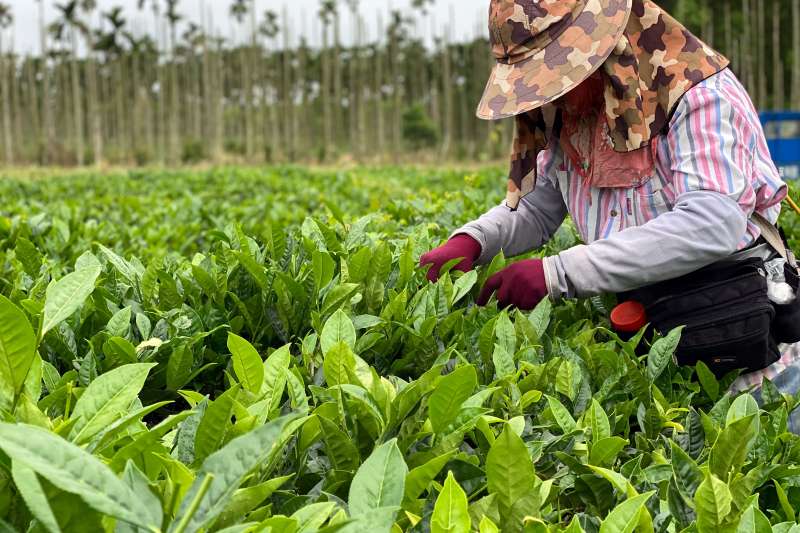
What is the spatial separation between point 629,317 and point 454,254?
58cm

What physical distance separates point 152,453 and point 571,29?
1.56 m

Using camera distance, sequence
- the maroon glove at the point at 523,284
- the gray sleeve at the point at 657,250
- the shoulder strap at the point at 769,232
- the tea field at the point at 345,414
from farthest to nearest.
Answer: the shoulder strap at the point at 769,232 → the maroon glove at the point at 523,284 → the gray sleeve at the point at 657,250 → the tea field at the point at 345,414

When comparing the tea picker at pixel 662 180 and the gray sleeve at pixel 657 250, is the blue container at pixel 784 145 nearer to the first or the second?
the tea picker at pixel 662 180

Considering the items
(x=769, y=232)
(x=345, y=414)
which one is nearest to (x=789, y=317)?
(x=769, y=232)

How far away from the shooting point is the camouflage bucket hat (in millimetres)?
2125

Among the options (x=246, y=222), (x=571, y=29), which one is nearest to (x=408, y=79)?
(x=246, y=222)

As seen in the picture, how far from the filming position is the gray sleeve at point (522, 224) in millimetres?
2742

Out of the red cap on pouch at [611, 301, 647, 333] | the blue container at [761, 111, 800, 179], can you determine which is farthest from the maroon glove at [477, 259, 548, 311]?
the blue container at [761, 111, 800, 179]

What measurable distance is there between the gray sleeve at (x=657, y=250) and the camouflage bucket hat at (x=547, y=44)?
40 cm

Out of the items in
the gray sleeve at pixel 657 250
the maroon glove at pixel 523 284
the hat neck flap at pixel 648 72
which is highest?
the hat neck flap at pixel 648 72

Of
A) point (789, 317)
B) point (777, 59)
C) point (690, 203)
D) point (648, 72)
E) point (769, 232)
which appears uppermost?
point (777, 59)

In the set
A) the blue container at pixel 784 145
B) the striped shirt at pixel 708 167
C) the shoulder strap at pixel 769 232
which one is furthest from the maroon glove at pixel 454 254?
the blue container at pixel 784 145

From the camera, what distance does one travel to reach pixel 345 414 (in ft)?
4.58

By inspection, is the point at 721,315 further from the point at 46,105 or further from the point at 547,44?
the point at 46,105
